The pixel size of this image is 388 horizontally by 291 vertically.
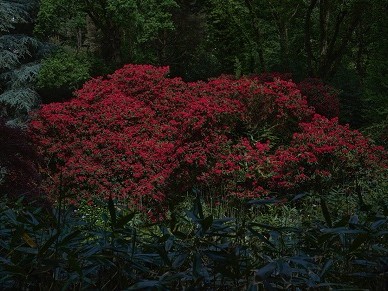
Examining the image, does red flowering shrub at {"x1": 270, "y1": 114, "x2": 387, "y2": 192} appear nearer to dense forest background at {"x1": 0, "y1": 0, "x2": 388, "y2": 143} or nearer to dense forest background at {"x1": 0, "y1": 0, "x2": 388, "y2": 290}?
dense forest background at {"x1": 0, "y1": 0, "x2": 388, "y2": 290}

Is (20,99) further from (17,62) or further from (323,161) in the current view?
(323,161)

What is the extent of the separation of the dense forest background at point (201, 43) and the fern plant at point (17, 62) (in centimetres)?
4

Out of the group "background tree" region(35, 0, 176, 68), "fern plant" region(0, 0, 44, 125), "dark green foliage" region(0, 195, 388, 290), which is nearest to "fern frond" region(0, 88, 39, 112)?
"fern plant" region(0, 0, 44, 125)

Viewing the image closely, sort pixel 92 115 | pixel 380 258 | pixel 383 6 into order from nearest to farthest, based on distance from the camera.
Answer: pixel 380 258 < pixel 92 115 < pixel 383 6

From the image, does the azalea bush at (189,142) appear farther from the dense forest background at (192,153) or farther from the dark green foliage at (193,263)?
the dark green foliage at (193,263)

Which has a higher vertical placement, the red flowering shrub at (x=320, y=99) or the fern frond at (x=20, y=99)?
the red flowering shrub at (x=320, y=99)

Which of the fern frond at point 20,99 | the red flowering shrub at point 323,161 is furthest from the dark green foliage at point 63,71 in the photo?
the red flowering shrub at point 323,161

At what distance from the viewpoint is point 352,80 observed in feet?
50.3

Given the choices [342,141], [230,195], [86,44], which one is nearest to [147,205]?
[230,195]

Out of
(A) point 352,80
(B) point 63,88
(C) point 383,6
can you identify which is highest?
(C) point 383,6

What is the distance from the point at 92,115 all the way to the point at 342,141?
5527 mm

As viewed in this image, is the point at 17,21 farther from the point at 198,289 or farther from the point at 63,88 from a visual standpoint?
the point at 198,289

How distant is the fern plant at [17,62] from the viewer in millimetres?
17916

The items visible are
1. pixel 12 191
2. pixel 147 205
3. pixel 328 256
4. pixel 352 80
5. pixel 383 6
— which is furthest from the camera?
pixel 352 80
